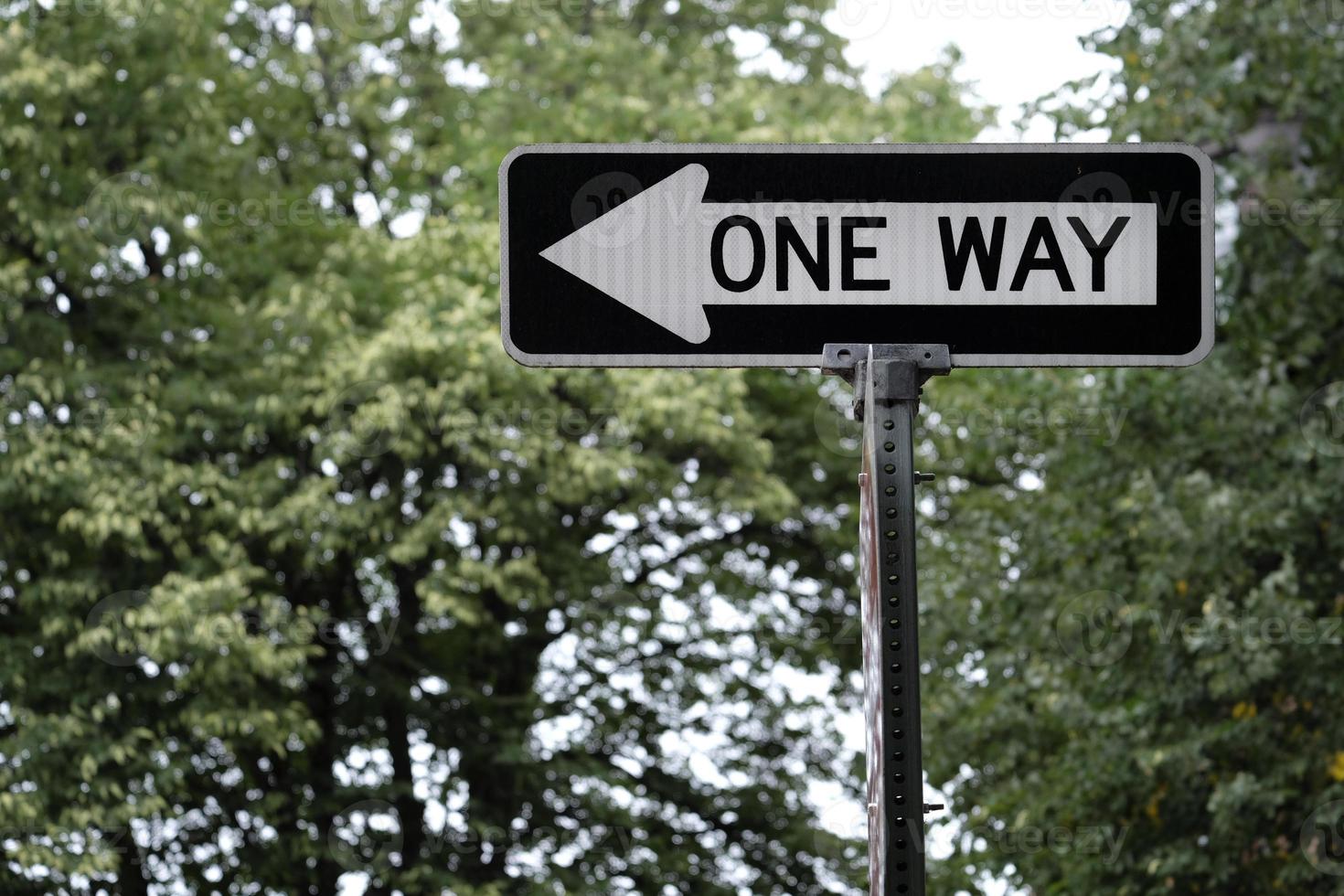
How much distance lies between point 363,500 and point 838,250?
497 inches

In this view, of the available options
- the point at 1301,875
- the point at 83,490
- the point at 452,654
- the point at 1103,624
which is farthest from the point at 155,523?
the point at 1301,875

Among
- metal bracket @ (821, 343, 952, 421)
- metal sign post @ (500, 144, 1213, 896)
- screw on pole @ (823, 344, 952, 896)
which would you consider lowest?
screw on pole @ (823, 344, 952, 896)

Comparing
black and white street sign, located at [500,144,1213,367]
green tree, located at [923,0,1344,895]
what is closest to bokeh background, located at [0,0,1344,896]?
green tree, located at [923,0,1344,895]

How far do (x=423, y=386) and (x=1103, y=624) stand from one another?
5.19 metres

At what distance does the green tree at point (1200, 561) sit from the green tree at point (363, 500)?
3074 millimetres

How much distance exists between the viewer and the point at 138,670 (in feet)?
45.3

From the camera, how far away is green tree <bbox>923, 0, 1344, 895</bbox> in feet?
33.9

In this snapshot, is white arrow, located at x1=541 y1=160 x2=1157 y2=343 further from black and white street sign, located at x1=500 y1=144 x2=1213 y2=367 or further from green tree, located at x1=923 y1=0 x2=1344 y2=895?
green tree, located at x1=923 y1=0 x2=1344 y2=895

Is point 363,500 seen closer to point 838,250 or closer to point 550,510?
point 550,510

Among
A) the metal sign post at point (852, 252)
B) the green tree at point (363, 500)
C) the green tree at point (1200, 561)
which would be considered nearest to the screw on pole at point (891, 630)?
the metal sign post at point (852, 252)

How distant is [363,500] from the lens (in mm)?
14141

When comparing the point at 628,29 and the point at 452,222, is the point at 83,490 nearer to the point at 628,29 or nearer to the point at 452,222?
the point at 452,222

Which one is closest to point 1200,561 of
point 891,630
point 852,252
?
point 852,252

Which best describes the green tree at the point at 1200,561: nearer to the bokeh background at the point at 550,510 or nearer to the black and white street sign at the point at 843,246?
the bokeh background at the point at 550,510
